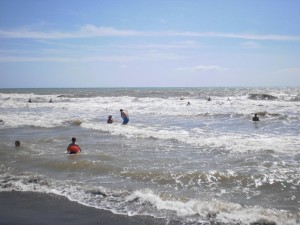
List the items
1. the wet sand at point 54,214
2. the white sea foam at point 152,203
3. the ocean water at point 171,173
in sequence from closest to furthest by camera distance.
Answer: the wet sand at point 54,214 → the white sea foam at point 152,203 → the ocean water at point 171,173

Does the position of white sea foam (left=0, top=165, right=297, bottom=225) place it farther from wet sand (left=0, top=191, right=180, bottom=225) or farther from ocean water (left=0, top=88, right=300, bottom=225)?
wet sand (left=0, top=191, right=180, bottom=225)

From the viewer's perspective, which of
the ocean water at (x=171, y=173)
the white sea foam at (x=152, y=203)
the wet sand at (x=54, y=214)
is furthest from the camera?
the ocean water at (x=171, y=173)

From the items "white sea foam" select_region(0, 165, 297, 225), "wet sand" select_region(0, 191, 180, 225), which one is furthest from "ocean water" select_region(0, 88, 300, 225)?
"wet sand" select_region(0, 191, 180, 225)

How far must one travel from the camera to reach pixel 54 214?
634cm

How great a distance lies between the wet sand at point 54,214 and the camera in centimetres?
598

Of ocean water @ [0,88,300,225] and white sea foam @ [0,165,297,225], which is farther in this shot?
ocean water @ [0,88,300,225]

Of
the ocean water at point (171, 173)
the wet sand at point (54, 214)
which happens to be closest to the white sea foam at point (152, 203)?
the ocean water at point (171, 173)

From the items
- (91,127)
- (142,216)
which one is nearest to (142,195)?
(142,216)

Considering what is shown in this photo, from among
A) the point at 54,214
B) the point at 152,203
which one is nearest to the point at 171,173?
the point at 152,203

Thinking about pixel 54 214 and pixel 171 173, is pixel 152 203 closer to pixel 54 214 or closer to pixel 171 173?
pixel 54 214

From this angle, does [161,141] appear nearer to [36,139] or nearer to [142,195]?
[36,139]

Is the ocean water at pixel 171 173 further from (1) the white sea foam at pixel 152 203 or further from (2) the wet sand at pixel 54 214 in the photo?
(2) the wet sand at pixel 54 214

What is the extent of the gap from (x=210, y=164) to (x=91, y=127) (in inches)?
454

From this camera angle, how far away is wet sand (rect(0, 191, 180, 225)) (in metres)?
5.98
